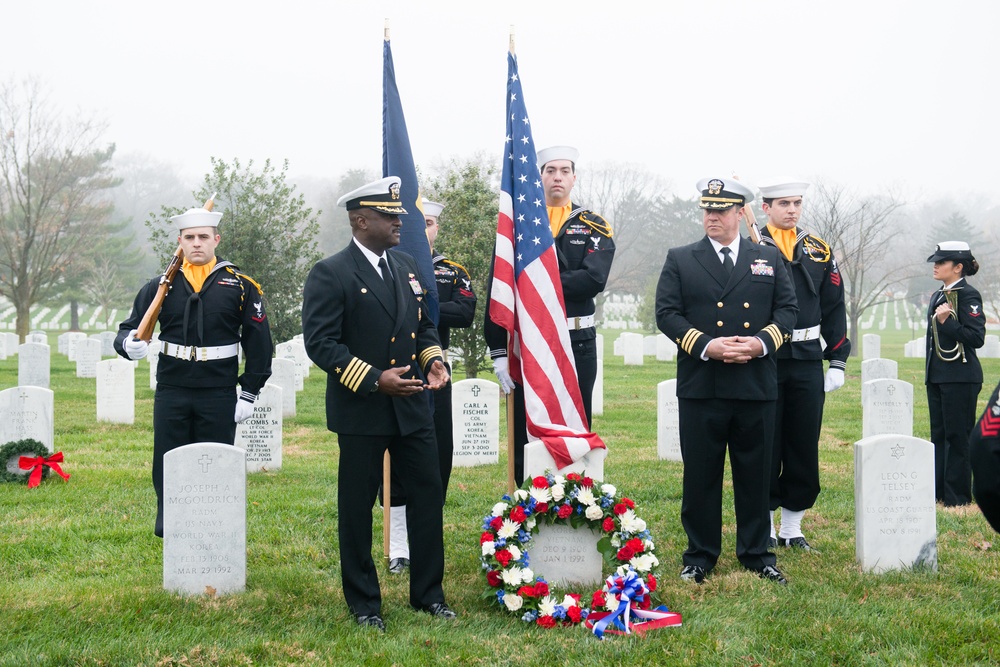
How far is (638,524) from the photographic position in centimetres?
561

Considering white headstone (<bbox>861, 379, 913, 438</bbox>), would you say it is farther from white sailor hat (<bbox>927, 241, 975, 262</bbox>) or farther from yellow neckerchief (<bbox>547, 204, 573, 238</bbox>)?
yellow neckerchief (<bbox>547, 204, 573, 238</bbox>)

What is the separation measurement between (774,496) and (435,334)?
2928 mm

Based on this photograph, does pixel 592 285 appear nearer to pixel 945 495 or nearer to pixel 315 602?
pixel 315 602

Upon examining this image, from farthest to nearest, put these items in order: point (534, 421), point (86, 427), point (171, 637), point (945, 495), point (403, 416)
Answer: point (86, 427), point (945, 495), point (534, 421), point (403, 416), point (171, 637)

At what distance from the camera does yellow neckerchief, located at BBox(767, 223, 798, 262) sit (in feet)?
22.5

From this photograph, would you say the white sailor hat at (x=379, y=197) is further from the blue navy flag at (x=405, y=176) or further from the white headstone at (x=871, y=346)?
the white headstone at (x=871, y=346)

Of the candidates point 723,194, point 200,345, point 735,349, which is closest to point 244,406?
point 200,345

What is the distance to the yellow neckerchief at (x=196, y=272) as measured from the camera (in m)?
6.70

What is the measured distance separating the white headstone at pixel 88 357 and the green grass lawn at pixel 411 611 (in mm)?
13017

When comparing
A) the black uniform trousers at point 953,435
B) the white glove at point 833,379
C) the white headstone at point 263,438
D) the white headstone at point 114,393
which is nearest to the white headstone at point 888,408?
the black uniform trousers at point 953,435

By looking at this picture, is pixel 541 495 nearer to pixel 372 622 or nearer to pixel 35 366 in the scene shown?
pixel 372 622

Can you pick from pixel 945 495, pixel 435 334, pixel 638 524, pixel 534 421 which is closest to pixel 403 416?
pixel 435 334

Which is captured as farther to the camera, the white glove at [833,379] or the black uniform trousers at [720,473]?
the white glove at [833,379]

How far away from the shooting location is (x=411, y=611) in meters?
5.37
